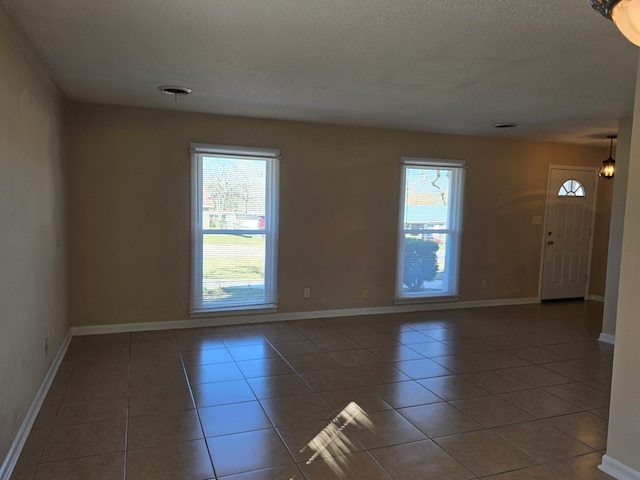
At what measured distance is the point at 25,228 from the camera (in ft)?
8.96

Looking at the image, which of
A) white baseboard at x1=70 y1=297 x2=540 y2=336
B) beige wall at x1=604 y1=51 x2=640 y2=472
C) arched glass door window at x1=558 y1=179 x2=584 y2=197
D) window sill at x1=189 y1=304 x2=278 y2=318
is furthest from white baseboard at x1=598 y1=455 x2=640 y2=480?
arched glass door window at x1=558 y1=179 x2=584 y2=197

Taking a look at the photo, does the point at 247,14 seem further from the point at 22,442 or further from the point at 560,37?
the point at 22,442

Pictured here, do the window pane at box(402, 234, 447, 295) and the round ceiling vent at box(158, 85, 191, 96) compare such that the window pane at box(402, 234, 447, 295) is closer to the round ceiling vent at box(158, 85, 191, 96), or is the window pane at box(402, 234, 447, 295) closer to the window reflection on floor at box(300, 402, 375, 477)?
the window reflection on floor at box(300, 402, 375, 477)

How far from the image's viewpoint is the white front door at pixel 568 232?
6656mm

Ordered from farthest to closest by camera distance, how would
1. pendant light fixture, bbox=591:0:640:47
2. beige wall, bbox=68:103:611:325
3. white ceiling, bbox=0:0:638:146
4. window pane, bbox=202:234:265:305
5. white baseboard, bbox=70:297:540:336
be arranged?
1. window pane, bbox=202:234:265:305
2. white baseboard, bbox=70:297:540:336
3. beige wall, bbox=68:103:611:325
4. white ceiling, bbox=0:0:638:146
5. pendant light fixture, bbox=591:0:640:47

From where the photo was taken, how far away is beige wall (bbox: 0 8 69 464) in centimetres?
230

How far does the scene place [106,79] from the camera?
3.54m

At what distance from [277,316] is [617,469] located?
363 centimetres

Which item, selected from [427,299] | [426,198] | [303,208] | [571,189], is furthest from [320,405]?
[571,189]

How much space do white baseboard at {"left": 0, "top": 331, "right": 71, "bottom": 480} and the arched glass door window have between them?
6.53m

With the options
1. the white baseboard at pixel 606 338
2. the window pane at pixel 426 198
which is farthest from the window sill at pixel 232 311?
the white baseboard at pixel 606 338

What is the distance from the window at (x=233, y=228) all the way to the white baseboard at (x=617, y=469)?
3.55 meters

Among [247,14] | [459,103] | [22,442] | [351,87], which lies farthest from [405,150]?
[22,442]

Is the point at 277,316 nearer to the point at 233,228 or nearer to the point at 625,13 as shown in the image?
the point at 233,228
